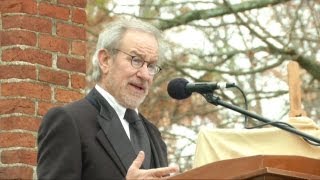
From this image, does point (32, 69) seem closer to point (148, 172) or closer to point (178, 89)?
point (178, 89)

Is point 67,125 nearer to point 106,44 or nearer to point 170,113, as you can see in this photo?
point 106,44

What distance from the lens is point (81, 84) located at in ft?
19.5

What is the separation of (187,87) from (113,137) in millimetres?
410

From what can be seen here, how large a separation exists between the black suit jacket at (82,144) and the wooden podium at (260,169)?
0.67 metres

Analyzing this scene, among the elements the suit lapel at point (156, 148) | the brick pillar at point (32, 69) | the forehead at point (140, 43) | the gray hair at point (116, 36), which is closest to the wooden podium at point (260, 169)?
the suit lapel at point (156, 148)

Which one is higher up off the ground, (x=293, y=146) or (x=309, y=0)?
(x=309, y=0)

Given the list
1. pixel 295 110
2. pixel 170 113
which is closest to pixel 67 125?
pixel 295 110

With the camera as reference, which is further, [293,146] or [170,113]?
[170,113]

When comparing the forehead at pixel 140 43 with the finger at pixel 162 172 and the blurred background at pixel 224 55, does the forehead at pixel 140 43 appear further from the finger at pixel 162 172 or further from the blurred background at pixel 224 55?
the blurred background at pixel 224 55

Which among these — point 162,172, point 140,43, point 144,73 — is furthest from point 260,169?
point 140,43

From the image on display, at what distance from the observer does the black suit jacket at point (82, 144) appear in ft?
13.2

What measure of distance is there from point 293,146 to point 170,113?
7177 mm

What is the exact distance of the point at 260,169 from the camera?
3.29 m

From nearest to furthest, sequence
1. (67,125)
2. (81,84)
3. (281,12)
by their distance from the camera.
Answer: (67,125)
(81,84)
(281,12)
